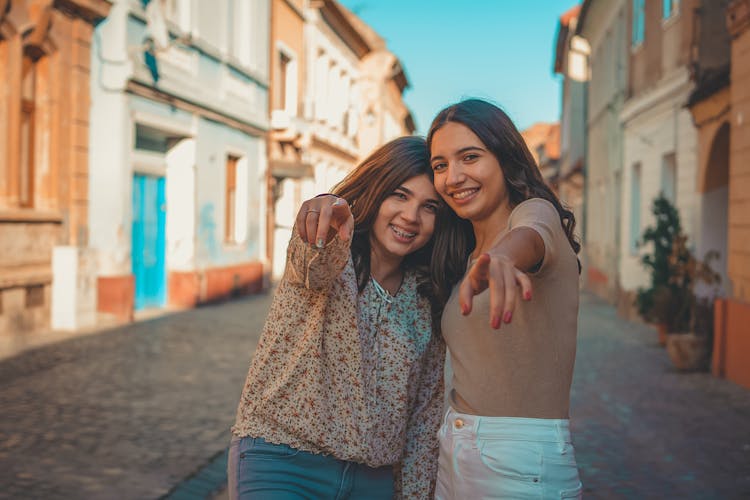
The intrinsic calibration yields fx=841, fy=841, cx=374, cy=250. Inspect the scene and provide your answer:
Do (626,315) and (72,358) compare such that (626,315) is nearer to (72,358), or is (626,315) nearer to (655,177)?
(655,177)

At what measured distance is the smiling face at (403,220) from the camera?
2549mm

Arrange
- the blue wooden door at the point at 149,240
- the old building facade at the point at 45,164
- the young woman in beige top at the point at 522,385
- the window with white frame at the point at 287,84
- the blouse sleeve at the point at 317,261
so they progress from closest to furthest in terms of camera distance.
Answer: the young woman in beige top at the point at 522,385 < the blouse sleeve at the point at 317,261 < the old building facade at the point at 45,164 < the blue wooden door at the point at 149,240 < the window with white frame at the point at 287,84

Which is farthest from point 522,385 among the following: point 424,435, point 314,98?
point 314,98

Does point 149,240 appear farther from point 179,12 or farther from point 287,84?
point 287,84

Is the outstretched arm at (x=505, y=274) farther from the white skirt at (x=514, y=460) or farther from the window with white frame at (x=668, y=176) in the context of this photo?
the window with white frame at (x=668, y=176)

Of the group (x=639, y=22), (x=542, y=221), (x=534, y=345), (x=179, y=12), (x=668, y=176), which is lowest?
(x=534, y=345)

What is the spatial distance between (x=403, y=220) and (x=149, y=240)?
1193cm

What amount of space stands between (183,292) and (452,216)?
12462 millimetres

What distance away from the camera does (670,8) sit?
1409 centimetres

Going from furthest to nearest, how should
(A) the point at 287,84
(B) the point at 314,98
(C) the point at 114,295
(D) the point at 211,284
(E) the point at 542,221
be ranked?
1. (B) the point at 314,98
2. (A) the point at 287,84
3. (D) the point at 211,284
4. (C) the point at 114,295
5. (E) the point at 542,221

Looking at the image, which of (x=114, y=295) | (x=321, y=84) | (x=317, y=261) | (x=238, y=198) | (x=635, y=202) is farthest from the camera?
Result: (x=321, y=84)

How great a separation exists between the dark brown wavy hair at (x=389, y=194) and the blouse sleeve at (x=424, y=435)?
130mm

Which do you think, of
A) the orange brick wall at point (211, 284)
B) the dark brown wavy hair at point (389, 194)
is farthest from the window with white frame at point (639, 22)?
the dark brown wavy hair at point (389, 194)

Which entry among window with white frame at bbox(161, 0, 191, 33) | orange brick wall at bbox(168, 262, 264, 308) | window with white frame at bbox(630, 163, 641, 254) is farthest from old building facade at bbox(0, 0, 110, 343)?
window with white frame at bbox(630, 163, 641, 254)
